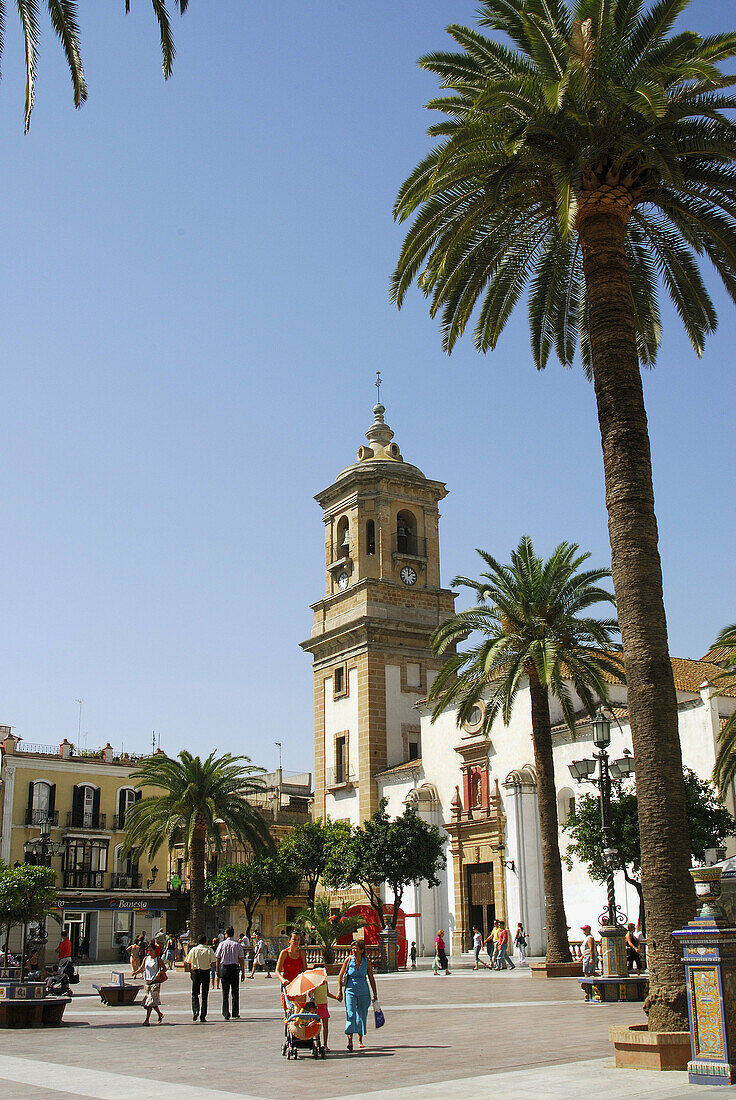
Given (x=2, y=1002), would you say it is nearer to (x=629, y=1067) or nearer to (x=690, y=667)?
(x=629, y=1067)

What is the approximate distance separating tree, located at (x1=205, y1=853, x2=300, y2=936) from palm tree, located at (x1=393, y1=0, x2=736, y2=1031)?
3526cm

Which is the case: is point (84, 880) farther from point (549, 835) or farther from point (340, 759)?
point (549, 835)

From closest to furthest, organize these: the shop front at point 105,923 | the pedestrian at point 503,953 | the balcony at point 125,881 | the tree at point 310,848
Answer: the pedestrian at point 503,953 → the tree at point 310,848 → the shop front at point 105,923 → the balcony at point 125,881

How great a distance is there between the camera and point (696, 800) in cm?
2986

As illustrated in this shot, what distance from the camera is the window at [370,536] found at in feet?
178

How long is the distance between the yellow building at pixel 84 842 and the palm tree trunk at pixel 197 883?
17.7m

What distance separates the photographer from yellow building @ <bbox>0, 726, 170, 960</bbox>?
57562 mm

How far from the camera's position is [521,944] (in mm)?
38438

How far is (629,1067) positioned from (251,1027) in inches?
344

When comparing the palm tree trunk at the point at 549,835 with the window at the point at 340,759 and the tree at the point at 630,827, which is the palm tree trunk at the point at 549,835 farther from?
the window at the point at 340,759

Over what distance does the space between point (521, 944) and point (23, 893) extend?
1740 cm

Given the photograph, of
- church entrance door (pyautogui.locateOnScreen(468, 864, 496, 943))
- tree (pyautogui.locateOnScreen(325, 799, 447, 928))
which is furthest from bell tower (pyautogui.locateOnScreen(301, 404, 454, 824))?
tree (pyautogui.locateOnScreen(325, 799, 447, 928))

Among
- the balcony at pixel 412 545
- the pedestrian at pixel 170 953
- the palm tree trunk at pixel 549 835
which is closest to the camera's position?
the palm tree trunk at pixel 549 835

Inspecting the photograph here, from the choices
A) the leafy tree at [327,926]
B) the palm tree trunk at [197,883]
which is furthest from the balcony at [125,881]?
the leafy tree at [327,926]
